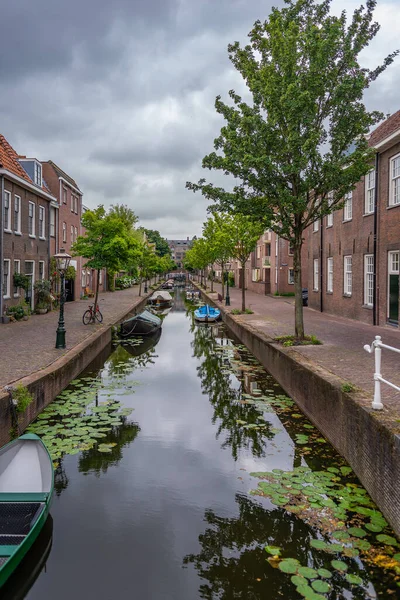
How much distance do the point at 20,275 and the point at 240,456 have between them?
1836cm

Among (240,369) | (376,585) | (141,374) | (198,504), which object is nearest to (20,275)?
(141,374)

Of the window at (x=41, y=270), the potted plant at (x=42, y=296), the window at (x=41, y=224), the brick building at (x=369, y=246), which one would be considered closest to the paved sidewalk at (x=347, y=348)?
the brick building at (x=369, y=246)

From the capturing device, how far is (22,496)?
223 inches

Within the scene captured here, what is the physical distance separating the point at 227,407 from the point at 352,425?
4586 millimetres

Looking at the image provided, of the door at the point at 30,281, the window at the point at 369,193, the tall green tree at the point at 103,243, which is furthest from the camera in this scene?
the door at the point at 30,281

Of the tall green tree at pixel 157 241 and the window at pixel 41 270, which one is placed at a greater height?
the tall green tree at pixel 157 241

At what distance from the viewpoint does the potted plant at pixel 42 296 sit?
2545 centimetres

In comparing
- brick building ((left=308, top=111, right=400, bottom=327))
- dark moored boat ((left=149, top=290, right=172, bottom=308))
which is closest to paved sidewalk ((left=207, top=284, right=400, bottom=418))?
brick building ((left=308, top=111, right=400, bottom=327))

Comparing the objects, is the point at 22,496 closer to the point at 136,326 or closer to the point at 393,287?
the point at 393,287

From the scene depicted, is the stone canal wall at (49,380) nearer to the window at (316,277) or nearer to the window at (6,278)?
the window at (6,278)

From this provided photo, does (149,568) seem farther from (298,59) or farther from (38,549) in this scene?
(298,59)

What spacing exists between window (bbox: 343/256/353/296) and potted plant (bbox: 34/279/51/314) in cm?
1593

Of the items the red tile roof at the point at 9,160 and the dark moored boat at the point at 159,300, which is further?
the dark moored boat at the point at 159,300

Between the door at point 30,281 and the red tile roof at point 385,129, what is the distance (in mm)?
18714
